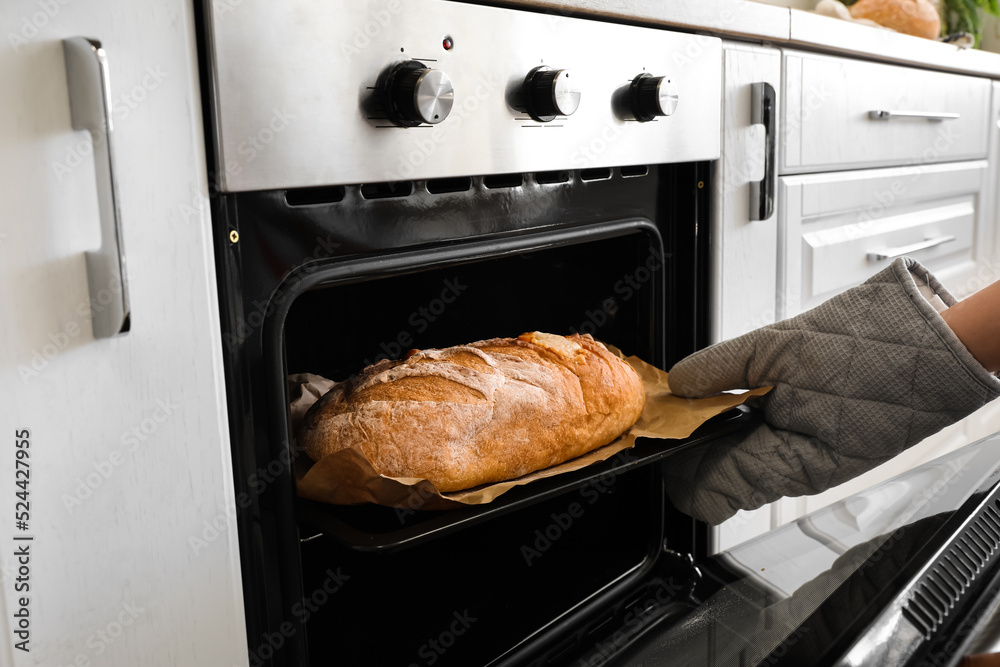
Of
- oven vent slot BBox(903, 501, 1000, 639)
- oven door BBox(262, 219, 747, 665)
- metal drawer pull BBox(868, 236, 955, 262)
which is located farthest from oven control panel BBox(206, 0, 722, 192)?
metal drawer pull BBox(868, 236, 955, 262)

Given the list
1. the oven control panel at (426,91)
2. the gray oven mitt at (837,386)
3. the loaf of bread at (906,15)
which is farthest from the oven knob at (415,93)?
the loaf of bread at (906,15)

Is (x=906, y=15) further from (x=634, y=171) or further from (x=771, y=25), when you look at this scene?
(x=634, y=171)

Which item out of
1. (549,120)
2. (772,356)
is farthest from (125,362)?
(772,356)

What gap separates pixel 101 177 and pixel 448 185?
34cm

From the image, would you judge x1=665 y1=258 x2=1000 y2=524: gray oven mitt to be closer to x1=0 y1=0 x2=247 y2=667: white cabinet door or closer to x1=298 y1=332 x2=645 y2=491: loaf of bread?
x1=298 y1=332 x2=645 y2=491: loaf of bread

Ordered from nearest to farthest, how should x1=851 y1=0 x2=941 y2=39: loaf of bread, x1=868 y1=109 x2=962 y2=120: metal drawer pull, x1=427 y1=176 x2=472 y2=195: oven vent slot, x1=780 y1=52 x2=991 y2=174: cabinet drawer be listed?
1. x1=427 y1=176 x2=472 y2=195: oven vent slot
2. x1=780 y1=52 x2=991 y2=174: cabinet drawer
3. x1=868 y1=109 x2=962 y2=120: metal drawer pull
4. x1=851 y1=0 x2=941 y2=39: loaf of bread

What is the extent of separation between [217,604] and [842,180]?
3.73ft

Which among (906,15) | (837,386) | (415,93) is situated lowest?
(837,386)

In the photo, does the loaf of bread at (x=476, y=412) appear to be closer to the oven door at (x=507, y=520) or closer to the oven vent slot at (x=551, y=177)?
the oven door at (x=507, y=520)

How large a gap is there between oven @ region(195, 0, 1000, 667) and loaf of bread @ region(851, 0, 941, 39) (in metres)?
1.07

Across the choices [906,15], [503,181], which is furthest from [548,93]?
[906,15]

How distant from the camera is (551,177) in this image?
898 mm

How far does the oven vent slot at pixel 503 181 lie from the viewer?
84 centimetres

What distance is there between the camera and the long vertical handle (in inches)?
43.8
